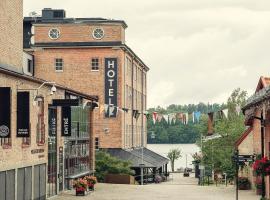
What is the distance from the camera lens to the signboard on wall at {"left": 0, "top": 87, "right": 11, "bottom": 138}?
102 feet

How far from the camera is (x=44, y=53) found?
2995 inches

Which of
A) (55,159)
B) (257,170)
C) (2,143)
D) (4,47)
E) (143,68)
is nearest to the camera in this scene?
(257,170)

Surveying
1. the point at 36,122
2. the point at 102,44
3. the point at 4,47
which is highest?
the point at 102,44

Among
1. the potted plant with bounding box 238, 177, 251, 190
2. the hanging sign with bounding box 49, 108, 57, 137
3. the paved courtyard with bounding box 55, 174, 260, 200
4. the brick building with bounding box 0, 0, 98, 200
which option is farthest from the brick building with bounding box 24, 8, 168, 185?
the hanging sign with bounding box 49, 108, 57, 137

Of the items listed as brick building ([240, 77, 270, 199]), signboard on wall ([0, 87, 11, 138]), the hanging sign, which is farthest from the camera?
the hanging sign

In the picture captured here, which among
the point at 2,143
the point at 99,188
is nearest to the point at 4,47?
the point at 2,143

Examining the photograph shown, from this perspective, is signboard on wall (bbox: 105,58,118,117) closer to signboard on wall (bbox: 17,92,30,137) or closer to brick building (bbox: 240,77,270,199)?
brick building (bbox: 240,77,270,199)

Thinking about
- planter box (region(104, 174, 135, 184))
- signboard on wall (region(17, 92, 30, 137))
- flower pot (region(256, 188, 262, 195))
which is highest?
signboard on wall (region(17, 92, 30, 137))

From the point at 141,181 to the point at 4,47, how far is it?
99.1 ft

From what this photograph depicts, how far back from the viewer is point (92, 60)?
7475 centimetres

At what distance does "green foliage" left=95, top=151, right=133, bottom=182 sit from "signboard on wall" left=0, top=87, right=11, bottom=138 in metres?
34.2

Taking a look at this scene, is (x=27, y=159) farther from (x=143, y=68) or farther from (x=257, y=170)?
(x=143, y=68)

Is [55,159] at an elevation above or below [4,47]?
below

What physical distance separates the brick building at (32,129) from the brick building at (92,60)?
1426cm
